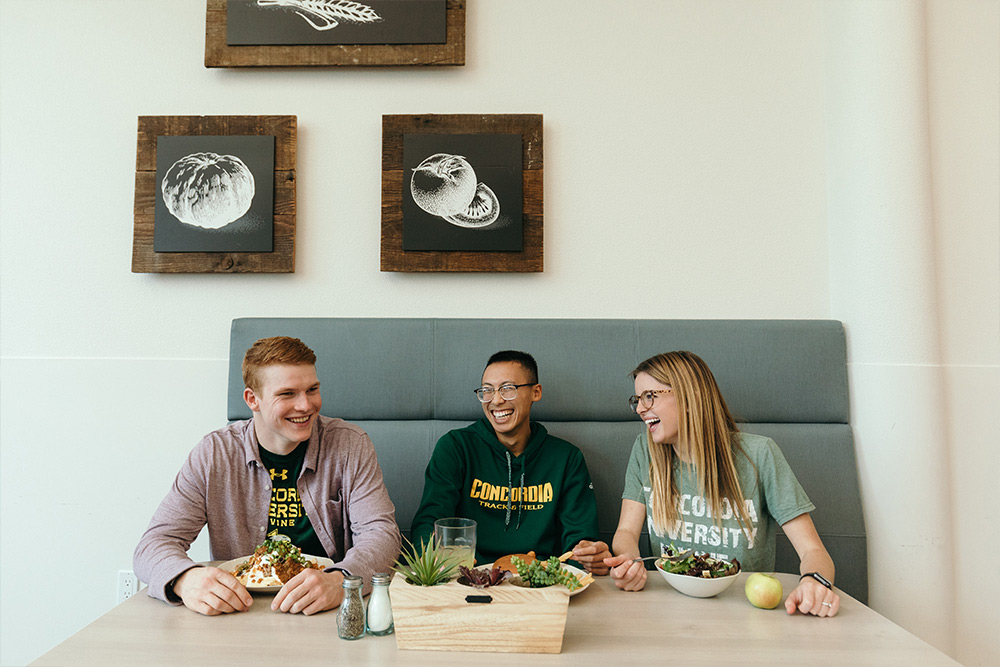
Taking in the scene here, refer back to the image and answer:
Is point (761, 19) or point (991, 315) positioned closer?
point (991, 315)

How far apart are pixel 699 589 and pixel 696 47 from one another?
1761mm

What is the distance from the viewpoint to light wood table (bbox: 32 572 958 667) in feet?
3.52

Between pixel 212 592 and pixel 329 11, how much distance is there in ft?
6.04

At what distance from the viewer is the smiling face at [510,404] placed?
195cm

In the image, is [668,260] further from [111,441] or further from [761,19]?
[111,441]

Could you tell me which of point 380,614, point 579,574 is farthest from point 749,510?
point 380,614

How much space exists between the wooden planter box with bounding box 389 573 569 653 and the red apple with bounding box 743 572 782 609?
1.34 feet

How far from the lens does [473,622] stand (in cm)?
112

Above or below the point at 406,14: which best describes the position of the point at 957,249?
below

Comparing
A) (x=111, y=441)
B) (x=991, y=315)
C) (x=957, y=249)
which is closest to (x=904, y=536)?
(x=991, y=315)

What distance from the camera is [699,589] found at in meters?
1.33

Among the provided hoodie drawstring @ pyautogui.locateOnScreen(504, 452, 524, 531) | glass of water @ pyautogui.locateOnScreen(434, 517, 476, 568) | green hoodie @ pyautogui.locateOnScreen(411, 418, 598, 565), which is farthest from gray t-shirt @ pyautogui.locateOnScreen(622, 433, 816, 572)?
glass of water @ pyautogui.locateOnScreen(434, 517, 476, 568)

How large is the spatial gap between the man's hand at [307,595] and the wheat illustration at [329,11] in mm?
1775

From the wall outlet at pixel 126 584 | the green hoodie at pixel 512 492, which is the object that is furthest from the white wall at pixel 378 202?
the green hoodie at pixel 512 492
